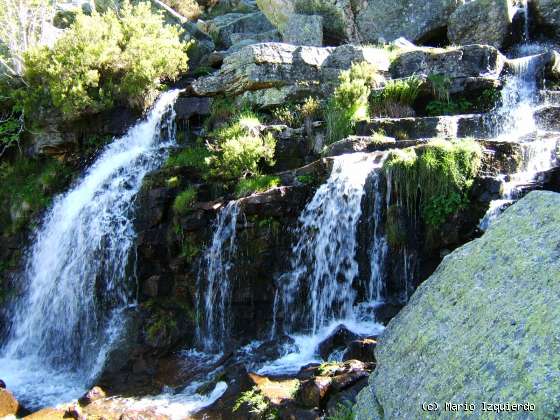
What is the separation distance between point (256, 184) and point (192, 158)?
116 inches

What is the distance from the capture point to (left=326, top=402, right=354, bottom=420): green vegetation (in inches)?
194

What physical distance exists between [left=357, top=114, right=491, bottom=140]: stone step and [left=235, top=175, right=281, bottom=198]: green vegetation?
8.42ft

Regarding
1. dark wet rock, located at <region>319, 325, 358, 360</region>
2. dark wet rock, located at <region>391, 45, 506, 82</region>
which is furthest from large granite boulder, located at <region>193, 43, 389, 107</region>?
dark wet rock, located at <region>319, 325, 358, 360</region>

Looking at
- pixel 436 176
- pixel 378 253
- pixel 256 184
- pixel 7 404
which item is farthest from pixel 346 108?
pixel 7 404

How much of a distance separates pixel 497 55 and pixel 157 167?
9.25 meters

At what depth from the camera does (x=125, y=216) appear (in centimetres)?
1193

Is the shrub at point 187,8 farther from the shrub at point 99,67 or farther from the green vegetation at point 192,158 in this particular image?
the green vegetation at point 192,158

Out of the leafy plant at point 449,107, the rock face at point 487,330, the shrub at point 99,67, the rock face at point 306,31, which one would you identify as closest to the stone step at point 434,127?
the leafy plant at point 449,107

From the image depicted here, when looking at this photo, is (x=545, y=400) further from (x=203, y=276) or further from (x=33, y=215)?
(x=33, y=215)

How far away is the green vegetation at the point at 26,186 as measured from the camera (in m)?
14.2

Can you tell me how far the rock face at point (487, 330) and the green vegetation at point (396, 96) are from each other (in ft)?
27.4

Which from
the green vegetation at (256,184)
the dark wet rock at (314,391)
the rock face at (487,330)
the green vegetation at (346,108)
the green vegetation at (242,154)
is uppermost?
the green vegetation at (346,108)

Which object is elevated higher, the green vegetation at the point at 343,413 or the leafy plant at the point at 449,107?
the leafy plant at the point at 449,107

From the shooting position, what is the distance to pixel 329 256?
30.5 feet
